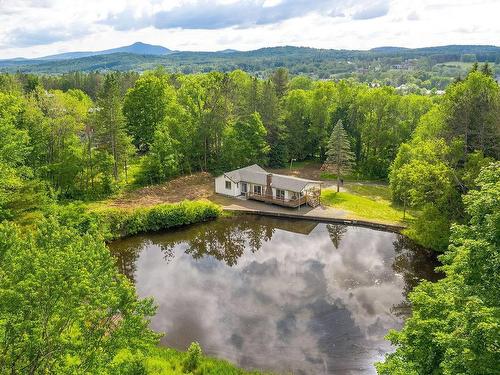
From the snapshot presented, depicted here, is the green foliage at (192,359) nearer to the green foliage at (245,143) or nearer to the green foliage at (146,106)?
the green foliage at (245,143)

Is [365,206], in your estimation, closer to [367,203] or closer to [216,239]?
[367,203]

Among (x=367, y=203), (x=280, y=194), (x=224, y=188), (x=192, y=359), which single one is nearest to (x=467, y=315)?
(x=192, y=359)

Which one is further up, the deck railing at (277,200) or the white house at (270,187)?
the white house at (270,187)

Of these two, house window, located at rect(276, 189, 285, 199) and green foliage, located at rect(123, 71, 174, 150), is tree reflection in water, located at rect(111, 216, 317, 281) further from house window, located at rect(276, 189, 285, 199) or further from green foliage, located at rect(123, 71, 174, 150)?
green foliage, located at rect(123, 71, 174, 150)

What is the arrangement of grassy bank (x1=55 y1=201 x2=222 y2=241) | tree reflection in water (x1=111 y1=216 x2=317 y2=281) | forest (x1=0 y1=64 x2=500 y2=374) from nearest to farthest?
forest (x1=0 y1=64 x2=500 y2=374) < tree reflection in water (x1=111 y1=216 x2=317 y2=281) < grassy bank (x1=55 y1=201 x2=222 y2=241)

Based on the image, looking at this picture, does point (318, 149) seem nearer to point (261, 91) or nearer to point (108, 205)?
point (261, 91)

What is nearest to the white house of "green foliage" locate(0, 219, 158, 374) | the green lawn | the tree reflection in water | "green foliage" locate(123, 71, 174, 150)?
the tree reflection in water

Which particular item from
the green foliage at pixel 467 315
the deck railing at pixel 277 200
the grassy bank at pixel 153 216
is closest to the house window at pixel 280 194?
the deck railing at pixel 277 200
